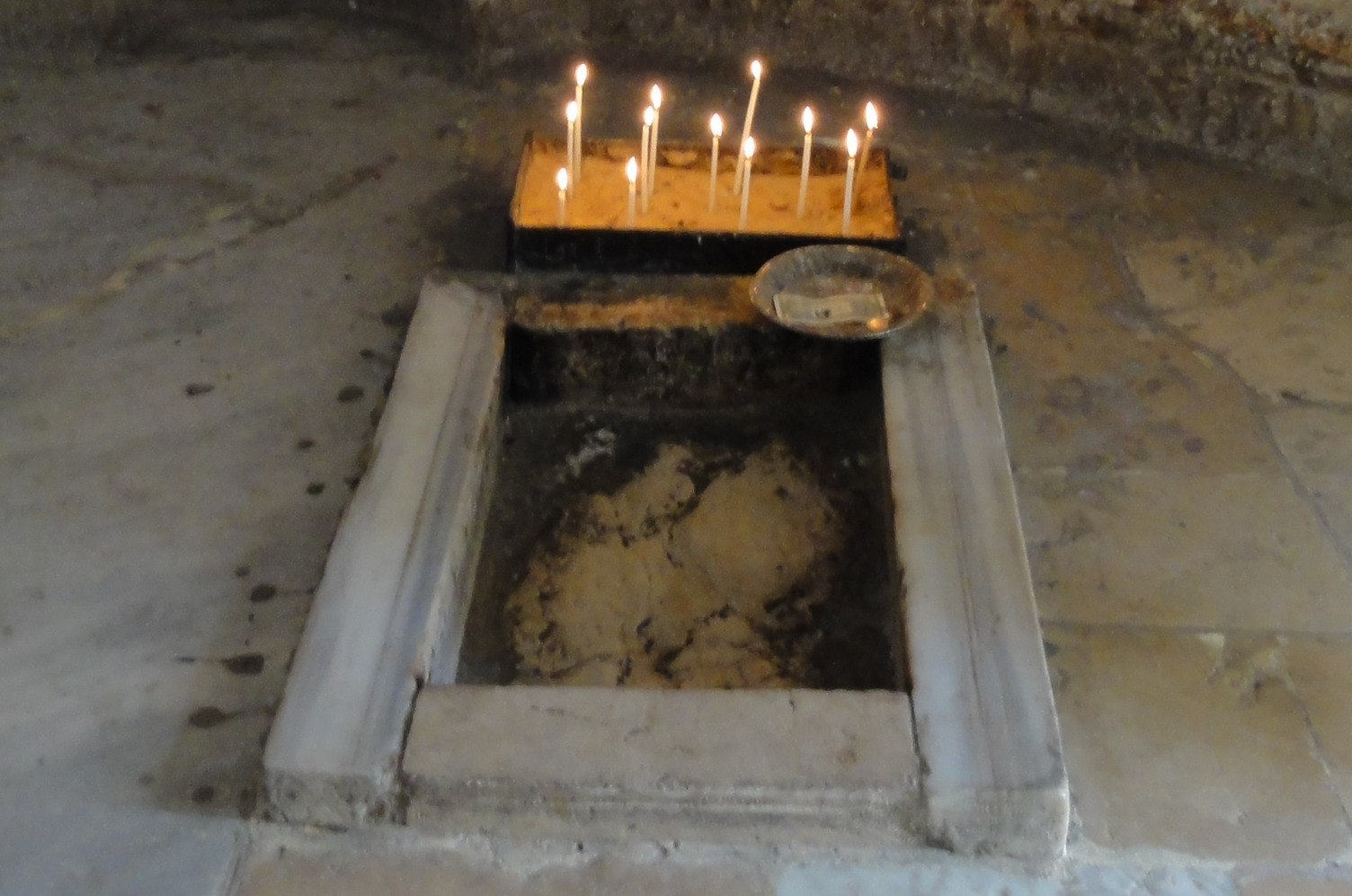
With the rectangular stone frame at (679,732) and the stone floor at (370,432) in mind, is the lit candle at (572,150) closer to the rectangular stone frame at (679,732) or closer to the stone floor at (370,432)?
the stone floor at (370,432)

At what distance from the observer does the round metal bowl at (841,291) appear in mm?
2012

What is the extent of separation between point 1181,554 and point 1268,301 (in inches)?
37.9

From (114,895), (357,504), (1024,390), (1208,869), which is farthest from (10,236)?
(1208,869)

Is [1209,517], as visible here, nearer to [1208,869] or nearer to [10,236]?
[1208,869]

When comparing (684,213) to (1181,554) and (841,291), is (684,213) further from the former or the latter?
(1181,554)

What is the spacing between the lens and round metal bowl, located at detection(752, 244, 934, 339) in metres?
2.01

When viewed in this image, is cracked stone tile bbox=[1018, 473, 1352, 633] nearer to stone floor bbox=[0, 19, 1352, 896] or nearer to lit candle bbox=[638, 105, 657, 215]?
stone floor bbox=[0, 19, 1352, 896]

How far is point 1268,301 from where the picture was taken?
2475 millimetres

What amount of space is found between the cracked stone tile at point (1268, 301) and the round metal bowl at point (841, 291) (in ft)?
2.44

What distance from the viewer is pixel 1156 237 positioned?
8.79ft

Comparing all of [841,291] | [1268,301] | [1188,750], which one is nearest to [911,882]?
[1188,750]

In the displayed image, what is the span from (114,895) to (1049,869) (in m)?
1.27

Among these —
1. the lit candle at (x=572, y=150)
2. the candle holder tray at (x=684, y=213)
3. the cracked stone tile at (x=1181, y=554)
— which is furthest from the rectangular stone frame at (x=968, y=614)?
the lit candle at (x=572, y=150)

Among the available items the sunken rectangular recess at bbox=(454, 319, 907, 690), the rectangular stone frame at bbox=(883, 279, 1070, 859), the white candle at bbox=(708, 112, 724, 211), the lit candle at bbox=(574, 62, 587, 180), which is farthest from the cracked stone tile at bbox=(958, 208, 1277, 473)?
the lit candle at bbox=(574, 62, 587, 180)
